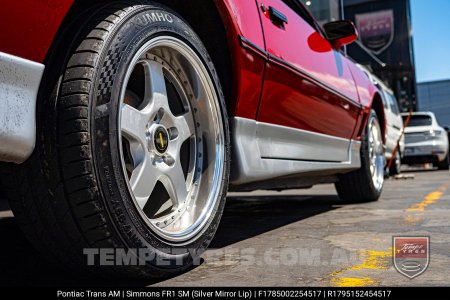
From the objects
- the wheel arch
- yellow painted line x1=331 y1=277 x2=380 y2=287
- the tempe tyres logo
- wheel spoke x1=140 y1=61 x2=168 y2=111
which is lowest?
yellow painted line x1=331 y1=277 x2=380 y2=287

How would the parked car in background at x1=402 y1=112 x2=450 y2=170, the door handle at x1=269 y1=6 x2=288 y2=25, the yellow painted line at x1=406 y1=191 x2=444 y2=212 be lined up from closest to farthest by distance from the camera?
the door handle at x1=269 y1=6 x2=288 y2=25, the yellow painted line at x1=406 y1=191 x2=444 y2=212, the parked car in background at x1=402 y1=112 x2=450 y2=170

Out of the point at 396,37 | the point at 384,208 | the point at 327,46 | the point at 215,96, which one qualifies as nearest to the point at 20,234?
the point at 215,96

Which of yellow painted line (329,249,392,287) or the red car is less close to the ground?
the red car

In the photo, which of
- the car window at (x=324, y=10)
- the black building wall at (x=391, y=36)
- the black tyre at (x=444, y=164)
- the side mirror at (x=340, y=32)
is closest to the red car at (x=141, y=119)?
the side mirror at (x=340, y=32)

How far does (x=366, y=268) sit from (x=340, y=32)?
2.52 metres

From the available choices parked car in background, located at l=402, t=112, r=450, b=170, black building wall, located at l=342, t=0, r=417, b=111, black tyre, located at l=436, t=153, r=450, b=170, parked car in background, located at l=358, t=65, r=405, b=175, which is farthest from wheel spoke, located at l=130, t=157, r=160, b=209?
black building wall, located at l=342, t=0, r=417, b=111

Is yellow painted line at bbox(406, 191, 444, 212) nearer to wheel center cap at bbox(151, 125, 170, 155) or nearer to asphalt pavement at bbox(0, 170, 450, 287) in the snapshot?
asphalt pavement at bbox(0, 170, 450, 287)

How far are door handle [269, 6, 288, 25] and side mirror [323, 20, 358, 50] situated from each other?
124 centimetres

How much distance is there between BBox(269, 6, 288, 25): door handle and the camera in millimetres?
2569

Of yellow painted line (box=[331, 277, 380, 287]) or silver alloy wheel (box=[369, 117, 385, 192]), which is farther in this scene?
silver alloy wheel (box=[369, 117, 385, 192])

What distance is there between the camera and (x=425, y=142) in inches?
495

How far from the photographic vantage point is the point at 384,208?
3844mm

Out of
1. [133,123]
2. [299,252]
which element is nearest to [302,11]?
[299,252]

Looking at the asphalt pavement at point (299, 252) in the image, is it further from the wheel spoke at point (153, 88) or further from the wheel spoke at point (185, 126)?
the wheel spoke at point (153, 88)
